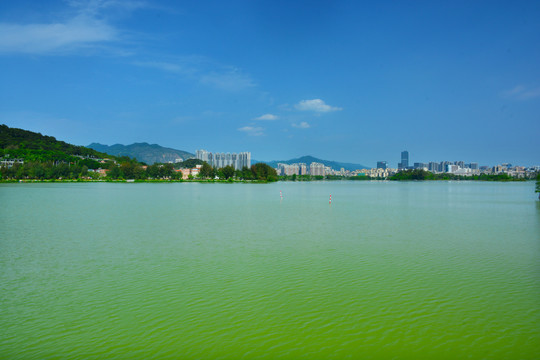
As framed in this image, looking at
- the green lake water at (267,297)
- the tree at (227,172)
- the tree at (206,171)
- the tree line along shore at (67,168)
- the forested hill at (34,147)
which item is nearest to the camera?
the green lake water at (267,297)

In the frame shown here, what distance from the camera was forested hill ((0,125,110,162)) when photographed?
4719 inches

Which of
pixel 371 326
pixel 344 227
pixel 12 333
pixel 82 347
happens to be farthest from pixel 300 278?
pixel 344 227

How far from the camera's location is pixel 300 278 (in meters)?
8.84

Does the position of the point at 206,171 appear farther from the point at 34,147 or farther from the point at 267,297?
the point at 267,297

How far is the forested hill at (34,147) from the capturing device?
119869mm

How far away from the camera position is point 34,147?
454 feet

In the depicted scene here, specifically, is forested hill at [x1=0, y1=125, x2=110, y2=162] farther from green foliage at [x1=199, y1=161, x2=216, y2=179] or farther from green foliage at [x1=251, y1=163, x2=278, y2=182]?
green foliage at [x1=251, y1=163, x2=278, y2=182]

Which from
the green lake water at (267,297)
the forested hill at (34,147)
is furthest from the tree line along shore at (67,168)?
the green lake water at (267,297)

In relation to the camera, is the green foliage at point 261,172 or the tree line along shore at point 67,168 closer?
the tree line along shore at point 67,168

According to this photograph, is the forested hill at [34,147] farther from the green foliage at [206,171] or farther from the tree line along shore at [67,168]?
the green foliage at [206,171]

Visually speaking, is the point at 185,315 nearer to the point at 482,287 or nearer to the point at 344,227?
the point at 482,287

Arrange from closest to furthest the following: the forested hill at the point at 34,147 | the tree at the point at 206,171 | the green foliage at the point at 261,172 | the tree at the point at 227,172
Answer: the green foliage at the point at 261,172
the tree at the point at 227,172
the forested hill at the point at 34,147
the tree at the point at 206,171

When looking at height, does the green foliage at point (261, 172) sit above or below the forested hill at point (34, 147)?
below

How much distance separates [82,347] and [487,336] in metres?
6.14
